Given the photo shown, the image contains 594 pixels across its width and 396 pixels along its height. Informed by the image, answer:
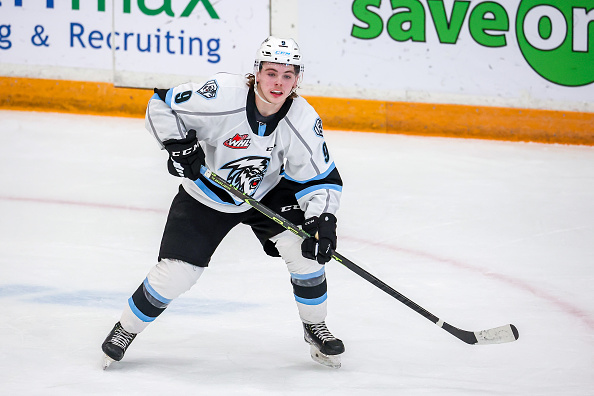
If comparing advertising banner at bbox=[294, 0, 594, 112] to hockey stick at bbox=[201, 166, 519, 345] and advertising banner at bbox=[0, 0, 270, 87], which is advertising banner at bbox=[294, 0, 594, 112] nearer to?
advertising banner at bbox=[0, 0, 270, 87]

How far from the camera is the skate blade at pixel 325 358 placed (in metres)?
2.72

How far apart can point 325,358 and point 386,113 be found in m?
3.75

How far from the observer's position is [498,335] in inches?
109

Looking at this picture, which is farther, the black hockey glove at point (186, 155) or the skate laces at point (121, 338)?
the skate laces at point (121, 338)

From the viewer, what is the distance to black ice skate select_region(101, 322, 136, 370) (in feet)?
8.46

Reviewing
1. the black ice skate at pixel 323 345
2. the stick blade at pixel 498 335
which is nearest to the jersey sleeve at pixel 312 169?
the black ice skate at pixel 323 345

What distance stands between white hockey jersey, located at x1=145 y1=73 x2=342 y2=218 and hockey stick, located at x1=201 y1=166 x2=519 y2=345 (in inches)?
2.1

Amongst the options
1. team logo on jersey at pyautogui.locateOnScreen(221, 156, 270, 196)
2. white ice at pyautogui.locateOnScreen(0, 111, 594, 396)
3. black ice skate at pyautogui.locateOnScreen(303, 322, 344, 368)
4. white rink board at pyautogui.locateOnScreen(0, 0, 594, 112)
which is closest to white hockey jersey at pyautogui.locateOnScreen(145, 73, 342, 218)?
team logo on jersey at pyautogui.locateOnScreen(221, 156, 270, 196)

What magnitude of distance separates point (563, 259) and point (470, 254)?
40cm

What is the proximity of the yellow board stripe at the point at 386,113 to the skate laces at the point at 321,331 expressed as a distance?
141 inches

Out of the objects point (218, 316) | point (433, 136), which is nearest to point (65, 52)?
point (433, 136)

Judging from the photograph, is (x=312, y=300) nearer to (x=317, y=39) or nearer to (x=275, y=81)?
(x=275, y=81)

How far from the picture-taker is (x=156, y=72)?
6.14 meters

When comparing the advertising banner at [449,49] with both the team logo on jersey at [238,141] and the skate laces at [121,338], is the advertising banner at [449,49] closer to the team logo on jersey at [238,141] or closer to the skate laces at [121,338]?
the team logo on jersey at [238,141]
